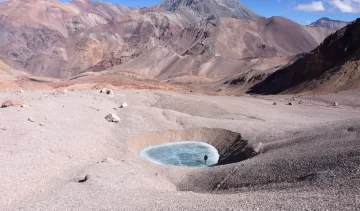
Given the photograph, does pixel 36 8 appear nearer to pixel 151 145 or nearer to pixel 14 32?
pixel 14 32

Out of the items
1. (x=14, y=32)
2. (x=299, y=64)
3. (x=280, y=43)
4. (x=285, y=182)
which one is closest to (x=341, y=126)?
(x=285, y=182)

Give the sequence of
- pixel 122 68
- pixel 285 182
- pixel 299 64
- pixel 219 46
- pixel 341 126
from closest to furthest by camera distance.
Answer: pixel 285 182 < pixel 341 126 < pixel 299 64 < pixel 122 68 < pixel 219 46

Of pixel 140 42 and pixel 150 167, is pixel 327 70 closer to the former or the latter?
pixel 150 167

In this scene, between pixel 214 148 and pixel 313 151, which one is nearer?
pixel 313 151

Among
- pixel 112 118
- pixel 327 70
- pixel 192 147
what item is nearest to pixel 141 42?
pixel 327 70

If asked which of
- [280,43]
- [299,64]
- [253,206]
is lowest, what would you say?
[253,206]

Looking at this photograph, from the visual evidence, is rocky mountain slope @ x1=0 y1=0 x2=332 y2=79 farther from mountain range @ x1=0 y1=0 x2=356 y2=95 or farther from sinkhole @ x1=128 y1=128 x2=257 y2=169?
sinkhole @ x1=128 y1=128 x2=257 y2=169

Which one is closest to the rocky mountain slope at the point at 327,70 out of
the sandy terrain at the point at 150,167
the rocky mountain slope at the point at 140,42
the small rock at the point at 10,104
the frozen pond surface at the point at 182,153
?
the sandy terrain at the point at 150,167
